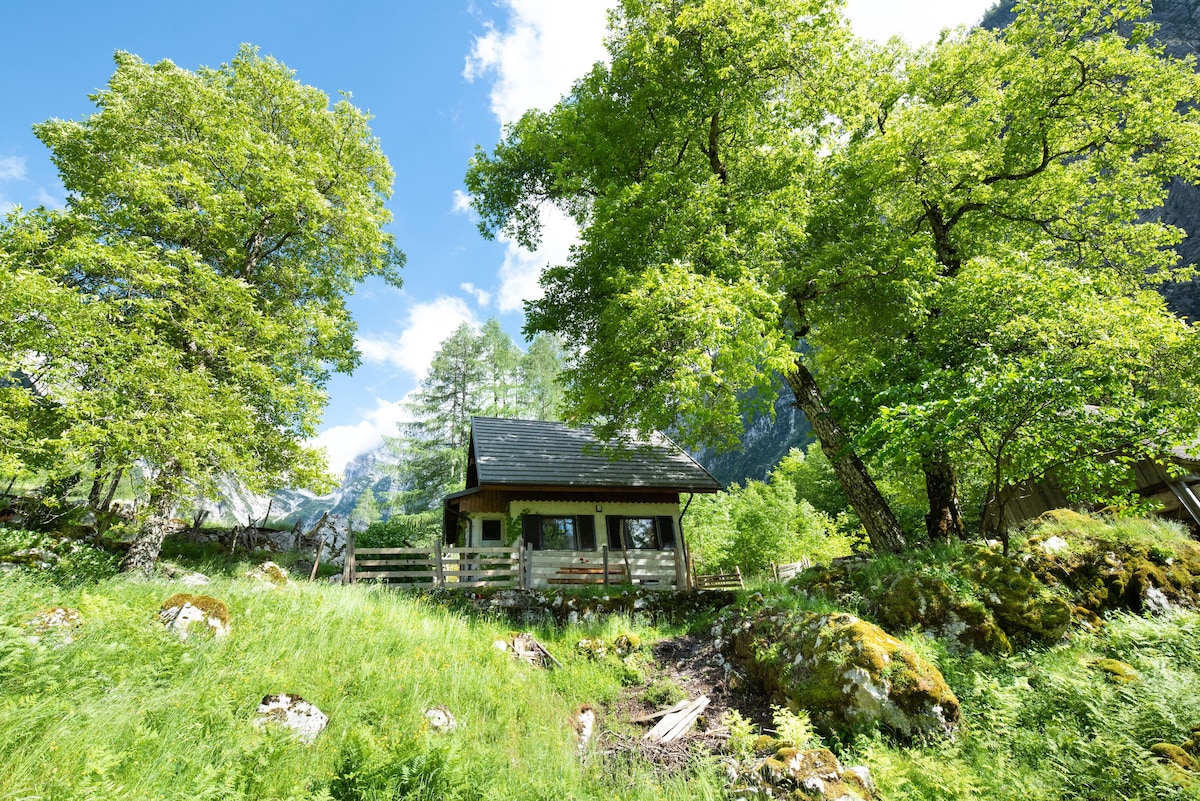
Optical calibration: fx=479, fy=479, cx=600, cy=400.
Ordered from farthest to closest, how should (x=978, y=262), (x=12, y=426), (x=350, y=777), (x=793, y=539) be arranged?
1. (x=793, y=539)
2. (x=978, y=262)
3. (x=12, y=426)
4. (x=350, y=777)

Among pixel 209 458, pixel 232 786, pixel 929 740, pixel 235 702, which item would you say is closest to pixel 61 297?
pixel 209 458

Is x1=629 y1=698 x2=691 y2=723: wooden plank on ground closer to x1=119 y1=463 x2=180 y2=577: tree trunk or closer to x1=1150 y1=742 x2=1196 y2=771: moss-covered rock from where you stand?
x1=1150 y1=742 x2=1196 y2=771: moss-covered rock

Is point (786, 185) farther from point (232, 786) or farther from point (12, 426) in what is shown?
point (12, 426)

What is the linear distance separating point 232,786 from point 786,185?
13.7 meters

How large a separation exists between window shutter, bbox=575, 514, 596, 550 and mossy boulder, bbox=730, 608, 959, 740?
10809 mm

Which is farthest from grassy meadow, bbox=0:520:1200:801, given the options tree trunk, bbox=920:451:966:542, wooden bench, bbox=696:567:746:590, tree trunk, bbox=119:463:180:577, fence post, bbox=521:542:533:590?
wooden bench, bbox=696:567:746:590

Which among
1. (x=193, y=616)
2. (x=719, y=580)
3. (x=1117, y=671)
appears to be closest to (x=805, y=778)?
(x=1117, y=671)

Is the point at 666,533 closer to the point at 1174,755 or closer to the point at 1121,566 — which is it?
the point at 1121,566

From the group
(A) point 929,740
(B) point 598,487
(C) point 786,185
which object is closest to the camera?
(A) point 929,740

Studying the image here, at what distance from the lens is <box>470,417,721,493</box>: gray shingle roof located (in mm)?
17078

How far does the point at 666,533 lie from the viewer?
1862 centimetres

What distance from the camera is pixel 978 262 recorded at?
9.59m

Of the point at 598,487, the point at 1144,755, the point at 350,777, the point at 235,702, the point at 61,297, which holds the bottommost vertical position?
the point at 1144,755

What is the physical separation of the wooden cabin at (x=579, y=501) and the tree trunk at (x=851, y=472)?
548 centimetres
